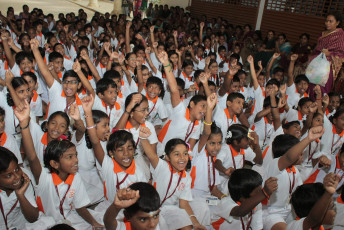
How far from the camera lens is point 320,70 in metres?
4.76

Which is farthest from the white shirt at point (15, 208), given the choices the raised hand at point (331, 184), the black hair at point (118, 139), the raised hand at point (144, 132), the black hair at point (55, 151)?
the raised hand at point (331, 184)

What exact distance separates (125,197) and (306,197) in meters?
1.26

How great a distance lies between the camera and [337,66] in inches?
194

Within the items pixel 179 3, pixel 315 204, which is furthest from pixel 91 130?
pixel 179 3

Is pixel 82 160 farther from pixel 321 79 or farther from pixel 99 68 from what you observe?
pixel 321 79

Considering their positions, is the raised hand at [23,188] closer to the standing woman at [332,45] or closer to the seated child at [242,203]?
the seated child at [242,203]

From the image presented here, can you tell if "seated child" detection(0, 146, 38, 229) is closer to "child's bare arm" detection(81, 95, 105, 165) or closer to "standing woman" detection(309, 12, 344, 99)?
"child's bare arm" detection(81, 95, 105, 165)

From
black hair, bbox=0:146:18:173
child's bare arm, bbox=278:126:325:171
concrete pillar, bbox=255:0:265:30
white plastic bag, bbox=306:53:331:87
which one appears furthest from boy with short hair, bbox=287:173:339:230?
concrete pillar, bbox=255:0:265:30

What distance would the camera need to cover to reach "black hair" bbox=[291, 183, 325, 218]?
76.4 inches

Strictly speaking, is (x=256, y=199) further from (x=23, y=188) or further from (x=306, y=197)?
(x=23, y=188)

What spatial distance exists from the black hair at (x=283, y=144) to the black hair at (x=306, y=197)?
2.09 feet

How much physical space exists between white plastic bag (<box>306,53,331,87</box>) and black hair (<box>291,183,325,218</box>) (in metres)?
3.31

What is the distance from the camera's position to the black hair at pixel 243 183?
203 cm

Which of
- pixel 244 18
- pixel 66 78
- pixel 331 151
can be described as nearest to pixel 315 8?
pixel 244 18
